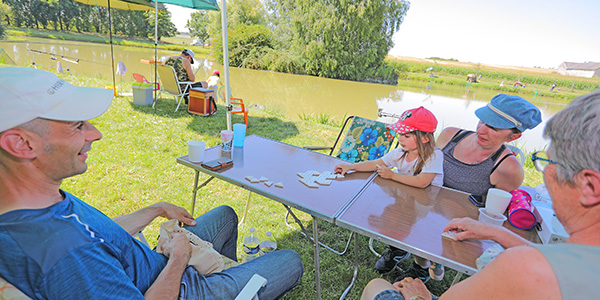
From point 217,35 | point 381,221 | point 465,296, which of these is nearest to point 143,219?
point 381,221

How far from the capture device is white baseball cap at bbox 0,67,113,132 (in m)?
0.81

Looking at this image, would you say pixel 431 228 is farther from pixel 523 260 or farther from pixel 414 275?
pixel 414 275

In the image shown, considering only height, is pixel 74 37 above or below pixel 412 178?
above

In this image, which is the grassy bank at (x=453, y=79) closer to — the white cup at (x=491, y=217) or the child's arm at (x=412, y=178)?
the child's arm at (x=412, y=178)

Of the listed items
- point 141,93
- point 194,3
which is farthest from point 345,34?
point 141,93

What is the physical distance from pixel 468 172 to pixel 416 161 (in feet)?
1.38

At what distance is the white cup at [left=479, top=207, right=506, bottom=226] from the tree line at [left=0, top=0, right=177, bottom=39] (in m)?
22.1

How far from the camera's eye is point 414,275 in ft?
7.40

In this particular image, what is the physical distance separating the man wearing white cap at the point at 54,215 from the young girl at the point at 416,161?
1.44m

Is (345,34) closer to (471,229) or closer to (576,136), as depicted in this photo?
(471,229)

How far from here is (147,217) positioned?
1491mm

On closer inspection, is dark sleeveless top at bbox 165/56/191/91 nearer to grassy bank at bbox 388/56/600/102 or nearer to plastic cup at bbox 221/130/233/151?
plastic cup at bbox 221/130/233/151

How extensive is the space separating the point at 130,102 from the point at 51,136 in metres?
6.50

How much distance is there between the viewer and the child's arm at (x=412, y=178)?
195 centimetres
